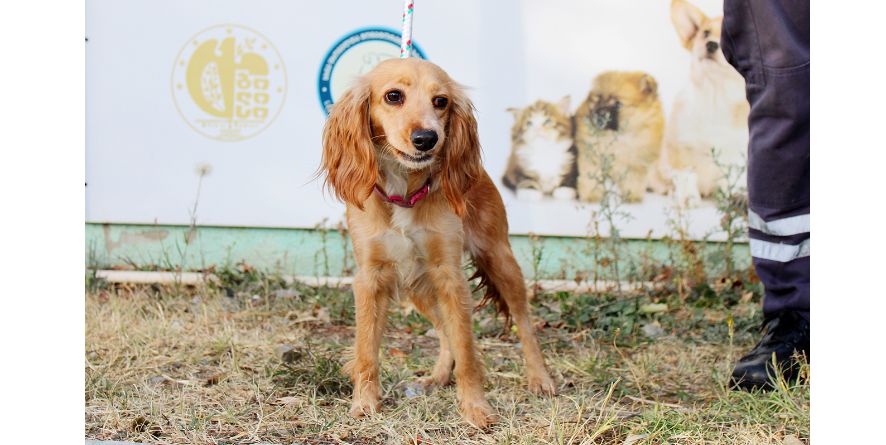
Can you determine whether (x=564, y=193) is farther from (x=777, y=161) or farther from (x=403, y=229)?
(x=403, y=229)

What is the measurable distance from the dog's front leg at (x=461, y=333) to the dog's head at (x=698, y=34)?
2346mm

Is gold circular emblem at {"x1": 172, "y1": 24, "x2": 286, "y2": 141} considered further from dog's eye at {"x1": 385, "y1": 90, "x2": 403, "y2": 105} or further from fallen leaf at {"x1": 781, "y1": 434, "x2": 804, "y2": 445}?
fallen leaf at {"x1": 781, "y1": 434, "x2": 804, "y2": 445}

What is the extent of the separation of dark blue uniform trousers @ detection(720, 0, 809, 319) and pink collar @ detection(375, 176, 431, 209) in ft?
3.87

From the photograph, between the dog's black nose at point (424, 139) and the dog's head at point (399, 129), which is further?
the dog's head at point (399, 129)

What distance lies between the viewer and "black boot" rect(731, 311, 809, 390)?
281cm

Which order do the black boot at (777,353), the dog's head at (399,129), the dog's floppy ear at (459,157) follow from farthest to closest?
the black boot at (777,353) < the dog's floppy ear at (459,157) < the dog's head at (399,129)

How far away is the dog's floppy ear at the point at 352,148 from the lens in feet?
8.23

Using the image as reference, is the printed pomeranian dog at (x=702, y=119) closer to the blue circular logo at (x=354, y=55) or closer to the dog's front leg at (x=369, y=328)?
the blue circular logo at (x=354, y=55)

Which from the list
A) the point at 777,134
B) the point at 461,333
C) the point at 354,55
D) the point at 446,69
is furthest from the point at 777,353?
the point at 354,55

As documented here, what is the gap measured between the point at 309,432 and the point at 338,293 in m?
1.72

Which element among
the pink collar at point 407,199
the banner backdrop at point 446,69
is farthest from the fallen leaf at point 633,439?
the banner backdrop at point 446,69

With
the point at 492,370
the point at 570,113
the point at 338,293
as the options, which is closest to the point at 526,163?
the point at 570,113

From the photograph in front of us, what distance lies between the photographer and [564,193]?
4.49 m

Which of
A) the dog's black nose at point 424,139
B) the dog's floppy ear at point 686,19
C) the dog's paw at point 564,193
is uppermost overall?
the dog's floppy ear at point 686,19
